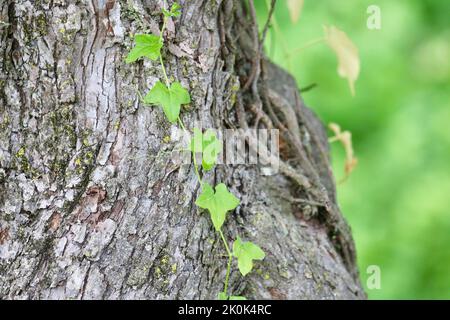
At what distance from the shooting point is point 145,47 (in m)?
0.81

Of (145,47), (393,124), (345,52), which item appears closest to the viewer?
(145,47)

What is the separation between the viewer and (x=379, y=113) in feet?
7.03

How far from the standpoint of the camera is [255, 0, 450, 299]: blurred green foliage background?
6.45ft

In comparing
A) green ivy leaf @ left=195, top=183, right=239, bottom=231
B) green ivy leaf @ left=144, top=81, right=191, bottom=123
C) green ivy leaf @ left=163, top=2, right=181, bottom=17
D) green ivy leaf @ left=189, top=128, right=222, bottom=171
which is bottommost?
green ivy leaf @ left=195, top=183, right=239, bottom=231

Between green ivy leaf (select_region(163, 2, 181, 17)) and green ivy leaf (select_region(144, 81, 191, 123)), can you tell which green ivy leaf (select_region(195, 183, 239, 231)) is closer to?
green ivy leaf (select_region(144, 81, 191, 123))

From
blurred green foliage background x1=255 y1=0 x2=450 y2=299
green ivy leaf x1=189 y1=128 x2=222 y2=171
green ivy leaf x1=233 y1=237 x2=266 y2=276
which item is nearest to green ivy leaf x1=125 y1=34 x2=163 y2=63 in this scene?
green ivy leaf x1=189 y1=128 x2=222 y2=171

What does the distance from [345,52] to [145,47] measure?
458 mm

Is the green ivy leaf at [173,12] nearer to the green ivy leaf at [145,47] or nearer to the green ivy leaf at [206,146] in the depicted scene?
the green ivy leaf at [145,47]

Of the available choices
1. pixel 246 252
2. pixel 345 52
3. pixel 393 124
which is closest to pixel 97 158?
pixel 246 252

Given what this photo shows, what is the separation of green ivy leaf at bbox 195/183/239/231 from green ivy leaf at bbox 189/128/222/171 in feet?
0.10

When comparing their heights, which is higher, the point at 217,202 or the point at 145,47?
the point at 145,47

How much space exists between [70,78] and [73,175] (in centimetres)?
12

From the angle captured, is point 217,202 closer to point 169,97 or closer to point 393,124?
point 169,97
